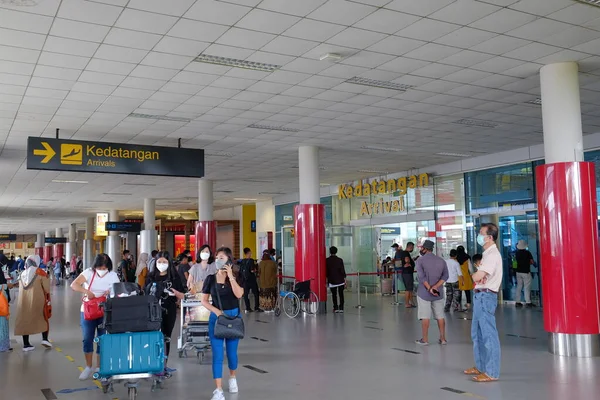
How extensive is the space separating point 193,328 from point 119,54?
12.3 feet

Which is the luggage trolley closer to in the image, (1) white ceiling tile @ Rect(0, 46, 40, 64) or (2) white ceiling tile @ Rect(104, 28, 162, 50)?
(2) white ceiling tile @ Rect(104, 28, 162, 50)

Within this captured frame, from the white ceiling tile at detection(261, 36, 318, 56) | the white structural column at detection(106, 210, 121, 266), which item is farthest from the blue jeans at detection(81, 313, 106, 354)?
the white structural column at detection(106, 210, 121, 266)

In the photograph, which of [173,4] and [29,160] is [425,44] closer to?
[173,4]

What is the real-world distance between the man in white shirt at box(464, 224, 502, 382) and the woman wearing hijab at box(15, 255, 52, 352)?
6.57 metres

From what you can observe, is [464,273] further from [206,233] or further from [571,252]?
[206,233]

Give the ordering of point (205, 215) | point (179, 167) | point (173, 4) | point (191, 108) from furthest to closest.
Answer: point (205, 215)
point (179, 167)
point (191, 108)
point (173, 4)

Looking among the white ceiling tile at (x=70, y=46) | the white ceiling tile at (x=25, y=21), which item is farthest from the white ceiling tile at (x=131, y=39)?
the white ceiling tile at (x=25, y=21)

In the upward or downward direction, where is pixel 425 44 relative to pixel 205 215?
upward

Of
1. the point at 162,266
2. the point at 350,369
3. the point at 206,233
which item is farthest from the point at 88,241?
the point at 350,369

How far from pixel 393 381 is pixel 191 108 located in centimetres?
616

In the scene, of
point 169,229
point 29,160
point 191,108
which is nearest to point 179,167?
point 191,108

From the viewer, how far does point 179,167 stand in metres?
12.2

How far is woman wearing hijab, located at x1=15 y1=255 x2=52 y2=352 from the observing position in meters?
9.41

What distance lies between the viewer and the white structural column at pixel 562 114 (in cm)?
851
